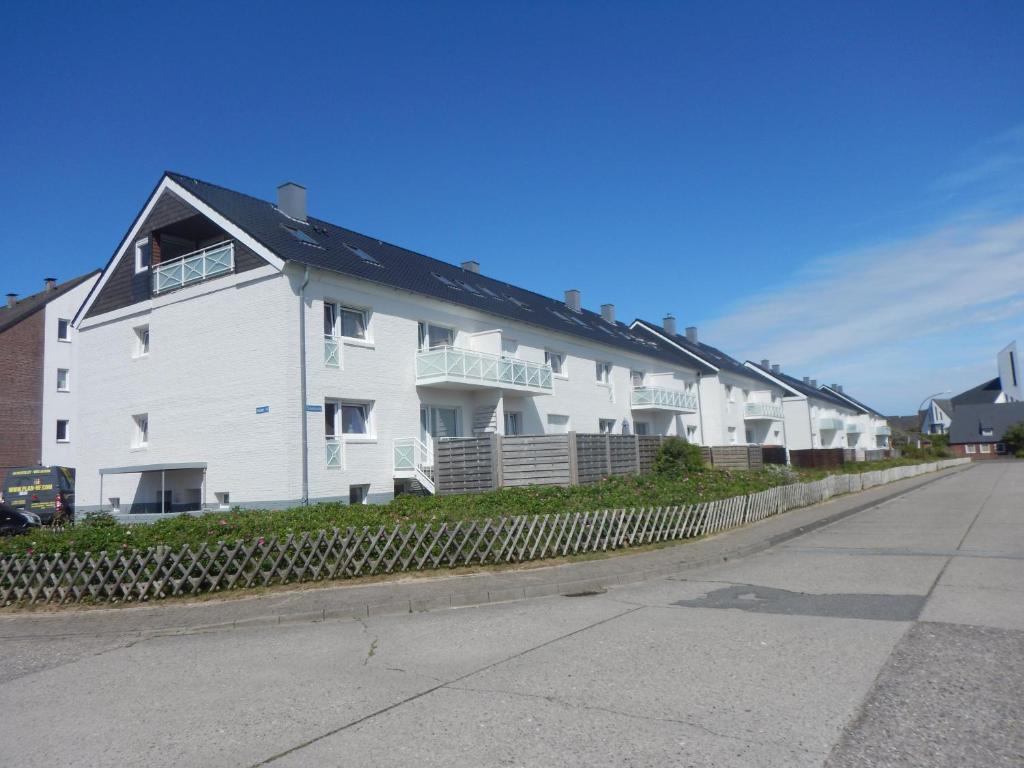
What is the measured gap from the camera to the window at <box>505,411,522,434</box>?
26328 mm

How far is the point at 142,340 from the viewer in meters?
23.0

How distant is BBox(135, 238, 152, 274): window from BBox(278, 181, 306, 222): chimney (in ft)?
13.8

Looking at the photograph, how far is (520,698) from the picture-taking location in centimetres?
534

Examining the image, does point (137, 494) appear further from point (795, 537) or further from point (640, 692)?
point (640, 692)

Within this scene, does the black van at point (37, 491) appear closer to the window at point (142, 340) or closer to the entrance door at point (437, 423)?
the window at point (142, 340)

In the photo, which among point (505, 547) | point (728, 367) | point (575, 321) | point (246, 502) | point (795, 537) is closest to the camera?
point (505, 547)

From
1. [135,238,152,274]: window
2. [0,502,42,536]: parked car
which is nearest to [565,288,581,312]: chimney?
[135,238,152,274]: window

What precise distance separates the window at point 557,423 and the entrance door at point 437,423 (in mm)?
5615

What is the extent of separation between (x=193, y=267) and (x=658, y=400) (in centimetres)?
2154

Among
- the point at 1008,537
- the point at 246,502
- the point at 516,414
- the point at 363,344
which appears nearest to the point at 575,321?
the point at 516,414

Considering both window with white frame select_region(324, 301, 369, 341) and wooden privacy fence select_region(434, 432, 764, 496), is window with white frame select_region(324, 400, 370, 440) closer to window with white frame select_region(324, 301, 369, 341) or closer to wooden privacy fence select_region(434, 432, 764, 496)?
window with white frame select_region(324, 301, 369, 341)

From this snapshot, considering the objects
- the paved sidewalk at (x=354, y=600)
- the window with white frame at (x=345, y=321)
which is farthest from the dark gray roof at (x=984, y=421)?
the paved sidewalk at (x=354, y=600)

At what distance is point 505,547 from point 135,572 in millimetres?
5038

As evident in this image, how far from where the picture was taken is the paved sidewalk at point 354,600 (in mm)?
8625
